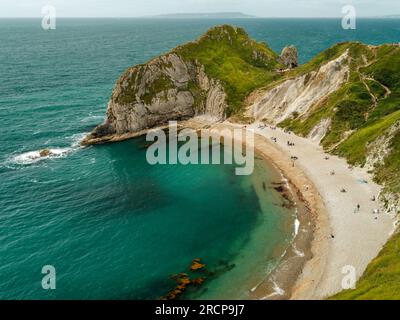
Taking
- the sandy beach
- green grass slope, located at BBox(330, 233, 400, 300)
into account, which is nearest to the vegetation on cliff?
the sandy beach

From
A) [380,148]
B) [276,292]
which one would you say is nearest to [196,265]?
[276,292]

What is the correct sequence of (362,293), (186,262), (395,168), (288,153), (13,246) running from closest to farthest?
(362,293) → (186,262) → (13,246) → (395,168) → (288,153)

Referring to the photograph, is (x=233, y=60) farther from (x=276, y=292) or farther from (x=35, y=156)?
(x=276, y=292)

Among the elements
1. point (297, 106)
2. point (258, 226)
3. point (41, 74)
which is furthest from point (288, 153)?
point (41, 74)

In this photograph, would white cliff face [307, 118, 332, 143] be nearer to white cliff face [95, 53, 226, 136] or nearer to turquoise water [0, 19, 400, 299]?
turquoise water [0, 19, 400, 299]

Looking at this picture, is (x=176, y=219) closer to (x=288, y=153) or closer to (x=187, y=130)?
(x=288, y=153)
